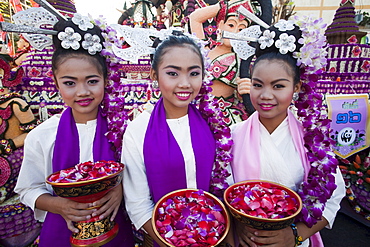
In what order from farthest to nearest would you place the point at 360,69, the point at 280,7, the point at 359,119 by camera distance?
the point at 280,7 < the point at 360,69 < the point at 359,119

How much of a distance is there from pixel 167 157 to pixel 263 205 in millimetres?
592

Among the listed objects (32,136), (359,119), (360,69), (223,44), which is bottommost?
(359,119)

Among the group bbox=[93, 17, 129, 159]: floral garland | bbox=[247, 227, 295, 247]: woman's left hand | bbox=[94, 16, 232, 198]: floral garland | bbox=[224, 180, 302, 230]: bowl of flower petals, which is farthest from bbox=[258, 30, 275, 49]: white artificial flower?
bbox=[247, 227, 295, 247]: woman's left hand

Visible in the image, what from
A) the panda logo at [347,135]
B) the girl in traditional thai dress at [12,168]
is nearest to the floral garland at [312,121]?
the panda logo at [347,135]

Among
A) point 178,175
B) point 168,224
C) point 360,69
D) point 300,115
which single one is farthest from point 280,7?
point 168,224

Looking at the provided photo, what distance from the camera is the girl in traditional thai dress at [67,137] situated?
1.31 meters

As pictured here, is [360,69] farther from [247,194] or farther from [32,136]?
[32,136]

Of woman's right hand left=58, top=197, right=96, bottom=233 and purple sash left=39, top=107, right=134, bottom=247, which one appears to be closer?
woman's right hand left=58, top=197, right=96, bottom=233

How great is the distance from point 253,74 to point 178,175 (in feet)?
2.67

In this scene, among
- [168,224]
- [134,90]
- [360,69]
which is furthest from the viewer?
[360,69]

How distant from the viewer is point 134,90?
3.13 m

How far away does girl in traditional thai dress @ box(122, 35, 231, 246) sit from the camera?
128 cm

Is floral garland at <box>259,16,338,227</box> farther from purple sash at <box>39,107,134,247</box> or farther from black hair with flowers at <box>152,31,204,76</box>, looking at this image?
purple sash at <box>39,107,134,247</box>

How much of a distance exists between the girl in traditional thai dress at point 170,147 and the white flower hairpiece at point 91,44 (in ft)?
Answer: 1.22
